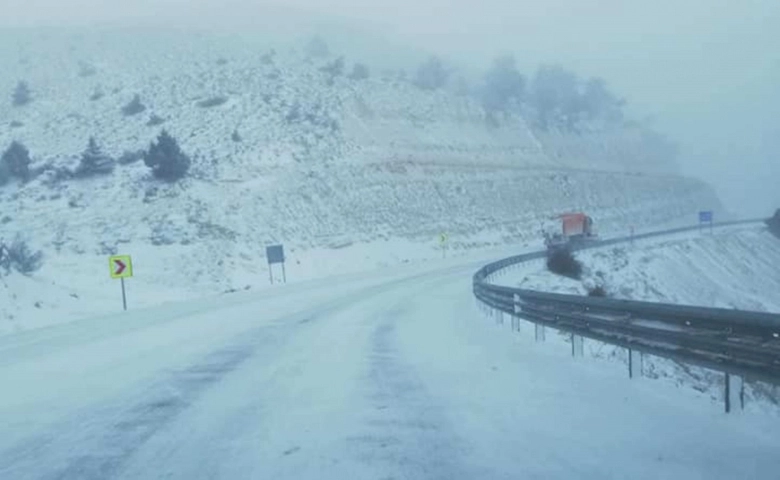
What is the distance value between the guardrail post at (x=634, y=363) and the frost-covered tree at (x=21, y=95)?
7807 centimetres

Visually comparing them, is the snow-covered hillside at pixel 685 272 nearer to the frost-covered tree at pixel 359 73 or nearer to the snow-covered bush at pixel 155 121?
the snow-covered bush at pixel 155 121

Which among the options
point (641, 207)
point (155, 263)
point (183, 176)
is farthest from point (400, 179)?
point (641, 207)

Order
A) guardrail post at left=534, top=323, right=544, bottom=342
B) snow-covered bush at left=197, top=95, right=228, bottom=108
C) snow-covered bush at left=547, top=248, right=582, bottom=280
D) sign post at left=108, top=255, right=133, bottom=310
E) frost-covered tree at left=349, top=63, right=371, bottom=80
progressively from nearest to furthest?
guardrail post at left=534, top=323, right=544, bottom=342
sign post at left=108, top=255, right=133, bottom=310
snow-covered bush at left=547, top=248, right=582, bottom=280
snow-covered bush at left=197, top=95, right=228, bottom=108
frost-covered tree at left=349, top=63, right=371, bottom=80

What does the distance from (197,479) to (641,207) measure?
97.7 meters

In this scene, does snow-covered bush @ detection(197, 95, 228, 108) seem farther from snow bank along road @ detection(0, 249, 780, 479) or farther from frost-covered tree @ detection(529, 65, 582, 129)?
snow bank along road @ detection(0, 249, 780, 479)

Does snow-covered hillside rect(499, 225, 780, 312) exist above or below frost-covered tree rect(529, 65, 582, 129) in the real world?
below

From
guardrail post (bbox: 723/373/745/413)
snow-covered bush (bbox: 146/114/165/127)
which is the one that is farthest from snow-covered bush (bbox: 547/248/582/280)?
snow-covered bush (bbox: 146/114/165/127)

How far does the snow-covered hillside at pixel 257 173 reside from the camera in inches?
2032

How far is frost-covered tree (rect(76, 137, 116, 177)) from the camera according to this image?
6194 cm

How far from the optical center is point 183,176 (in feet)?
201

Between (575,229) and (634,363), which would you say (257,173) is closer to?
(575,229)

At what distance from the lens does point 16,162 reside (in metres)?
62.3

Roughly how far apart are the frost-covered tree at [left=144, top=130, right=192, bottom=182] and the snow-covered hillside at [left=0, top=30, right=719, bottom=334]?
883 mm

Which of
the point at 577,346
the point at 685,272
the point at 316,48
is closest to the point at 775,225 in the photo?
the point at 685,272
